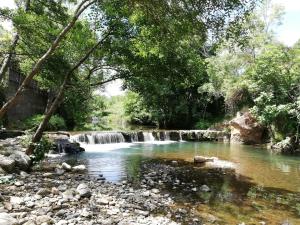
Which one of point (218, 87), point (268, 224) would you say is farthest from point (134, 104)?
point (268, 224)

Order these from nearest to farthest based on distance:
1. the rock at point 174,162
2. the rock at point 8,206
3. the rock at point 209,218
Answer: the rock at point 8,206, the rock at point 209,218, the rock at point 174,162

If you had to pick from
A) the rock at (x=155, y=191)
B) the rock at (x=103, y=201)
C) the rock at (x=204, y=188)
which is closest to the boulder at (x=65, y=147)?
the rock at (x=155, y=191)

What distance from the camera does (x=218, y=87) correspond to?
3008 centimetres

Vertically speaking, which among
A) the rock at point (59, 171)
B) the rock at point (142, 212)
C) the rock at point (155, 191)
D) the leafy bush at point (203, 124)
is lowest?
the rock at point (142, 212)

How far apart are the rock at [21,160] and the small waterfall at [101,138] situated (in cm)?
1134

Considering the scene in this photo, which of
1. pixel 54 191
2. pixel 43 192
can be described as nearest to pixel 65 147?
→ pixel 54 191

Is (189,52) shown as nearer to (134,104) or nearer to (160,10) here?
(160,10)

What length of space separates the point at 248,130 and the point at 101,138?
1054 cm

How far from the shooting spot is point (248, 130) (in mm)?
24734

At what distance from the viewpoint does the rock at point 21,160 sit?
986 cm

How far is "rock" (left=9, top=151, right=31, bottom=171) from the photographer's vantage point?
388 inches

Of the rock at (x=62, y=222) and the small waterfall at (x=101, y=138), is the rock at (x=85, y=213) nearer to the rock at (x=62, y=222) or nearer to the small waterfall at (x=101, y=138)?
the rock at (x=62, y=222)

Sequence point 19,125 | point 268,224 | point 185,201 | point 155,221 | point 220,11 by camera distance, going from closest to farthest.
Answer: point 155,221, point 268,224, point 220,11, point 185,201, point 19,125

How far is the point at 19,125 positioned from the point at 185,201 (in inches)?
766
